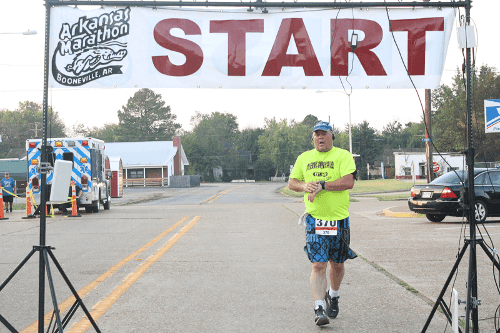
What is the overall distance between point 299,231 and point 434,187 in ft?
15.3

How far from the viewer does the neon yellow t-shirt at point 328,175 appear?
17.4 feet

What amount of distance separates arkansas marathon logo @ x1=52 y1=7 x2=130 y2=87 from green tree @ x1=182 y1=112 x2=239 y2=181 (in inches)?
4004

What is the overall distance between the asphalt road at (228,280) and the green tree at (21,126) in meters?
85.6

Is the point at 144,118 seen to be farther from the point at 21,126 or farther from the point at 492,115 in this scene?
the point at 492,115

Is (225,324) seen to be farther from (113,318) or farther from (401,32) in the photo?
(401,32)

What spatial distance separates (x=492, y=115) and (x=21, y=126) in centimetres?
9681

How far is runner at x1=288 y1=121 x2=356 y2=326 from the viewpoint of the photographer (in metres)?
5.20

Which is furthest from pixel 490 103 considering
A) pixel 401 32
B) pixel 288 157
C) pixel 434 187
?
pixel 288 157

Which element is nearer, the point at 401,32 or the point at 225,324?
the point at 225,324

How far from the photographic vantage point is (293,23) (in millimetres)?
6090

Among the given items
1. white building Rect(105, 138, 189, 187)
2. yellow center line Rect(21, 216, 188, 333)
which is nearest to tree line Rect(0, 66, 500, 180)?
white building Rect(105, 138, 189, 187)

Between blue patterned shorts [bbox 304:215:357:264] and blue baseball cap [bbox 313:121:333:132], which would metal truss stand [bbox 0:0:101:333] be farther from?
blue baseball cap [bbox 313:121:333:132]

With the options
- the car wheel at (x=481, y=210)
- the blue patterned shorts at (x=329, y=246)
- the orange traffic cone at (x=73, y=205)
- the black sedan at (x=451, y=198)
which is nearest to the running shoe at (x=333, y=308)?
the blue patterned shorts at (x=329, y=246)

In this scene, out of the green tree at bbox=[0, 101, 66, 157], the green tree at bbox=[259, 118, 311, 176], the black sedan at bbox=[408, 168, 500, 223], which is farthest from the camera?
the green tree at bbox=[259, 118, 311, 176]
